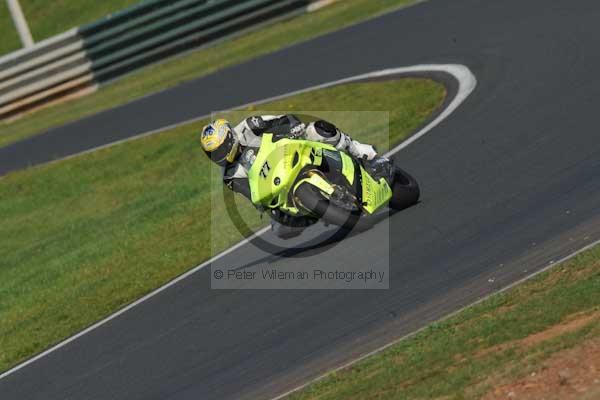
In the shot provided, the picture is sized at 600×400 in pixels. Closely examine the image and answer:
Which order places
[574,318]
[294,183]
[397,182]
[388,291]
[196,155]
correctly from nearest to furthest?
[574,318] < [388,291] < [294,183] < [397,182] < [196,155]

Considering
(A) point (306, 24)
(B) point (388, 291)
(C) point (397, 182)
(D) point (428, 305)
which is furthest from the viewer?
(A) point (306, 24)

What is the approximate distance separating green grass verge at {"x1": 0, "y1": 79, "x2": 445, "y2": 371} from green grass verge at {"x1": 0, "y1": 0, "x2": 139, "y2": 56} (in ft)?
29.4

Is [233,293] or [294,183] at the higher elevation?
[294,183]

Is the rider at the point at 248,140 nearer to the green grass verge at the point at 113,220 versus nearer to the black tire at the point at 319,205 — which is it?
the black tire at the point at 319,205

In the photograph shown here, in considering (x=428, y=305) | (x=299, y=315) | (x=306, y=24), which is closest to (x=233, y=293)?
(x=299, y=315)

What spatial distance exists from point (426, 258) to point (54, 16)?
19.7 metres

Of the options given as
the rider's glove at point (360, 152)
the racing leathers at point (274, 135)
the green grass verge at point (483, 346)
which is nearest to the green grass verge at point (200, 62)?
the rider's glove at point (360, 152)

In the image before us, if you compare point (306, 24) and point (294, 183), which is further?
point (306, 24)

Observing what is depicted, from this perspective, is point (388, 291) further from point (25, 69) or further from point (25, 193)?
point (25, 69)

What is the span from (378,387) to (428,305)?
1.48m

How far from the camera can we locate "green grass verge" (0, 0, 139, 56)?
1030 inches

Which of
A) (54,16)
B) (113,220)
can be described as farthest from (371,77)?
(54,16)

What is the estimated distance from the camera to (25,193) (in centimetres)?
1722

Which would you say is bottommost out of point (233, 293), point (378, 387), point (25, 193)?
point (25, 193)
